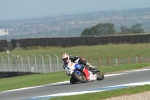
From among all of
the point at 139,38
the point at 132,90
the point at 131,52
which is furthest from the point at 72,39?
the point at 132,90

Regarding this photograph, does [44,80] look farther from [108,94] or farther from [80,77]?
[108,94]

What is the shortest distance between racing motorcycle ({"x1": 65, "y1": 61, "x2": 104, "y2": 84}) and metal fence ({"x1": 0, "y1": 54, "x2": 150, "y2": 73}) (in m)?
19.5

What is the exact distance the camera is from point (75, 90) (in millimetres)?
17953

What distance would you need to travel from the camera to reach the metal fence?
41.0 meters

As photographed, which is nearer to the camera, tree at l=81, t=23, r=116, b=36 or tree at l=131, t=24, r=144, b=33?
tree at l=131, t=24, r=144, b=33

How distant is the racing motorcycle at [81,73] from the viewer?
19.4m

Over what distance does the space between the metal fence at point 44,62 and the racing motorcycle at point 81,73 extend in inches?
769

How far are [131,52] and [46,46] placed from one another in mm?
20706

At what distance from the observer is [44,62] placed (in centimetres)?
4441

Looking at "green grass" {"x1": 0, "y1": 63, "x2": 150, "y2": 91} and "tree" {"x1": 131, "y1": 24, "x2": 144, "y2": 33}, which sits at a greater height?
"green grass" {"x1": 0, "y1": 63, "x2": 150, "y2": 91}

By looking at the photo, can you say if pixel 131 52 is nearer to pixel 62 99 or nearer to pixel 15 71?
pixel 15 71

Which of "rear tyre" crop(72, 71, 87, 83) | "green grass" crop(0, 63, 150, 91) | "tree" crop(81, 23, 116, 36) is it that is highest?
"rear tyre" crop(72, 71, 87, 83)

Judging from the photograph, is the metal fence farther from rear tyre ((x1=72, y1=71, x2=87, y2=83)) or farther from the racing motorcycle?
rear tyre ((x1=72, y1=71, x2=87, y2=83))

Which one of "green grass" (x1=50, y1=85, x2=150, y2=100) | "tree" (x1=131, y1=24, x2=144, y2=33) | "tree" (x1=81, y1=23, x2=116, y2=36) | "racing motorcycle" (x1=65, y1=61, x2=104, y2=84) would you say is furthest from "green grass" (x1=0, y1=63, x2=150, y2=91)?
"tree" (x1=81, y1=23, x2=116, y2=36)
